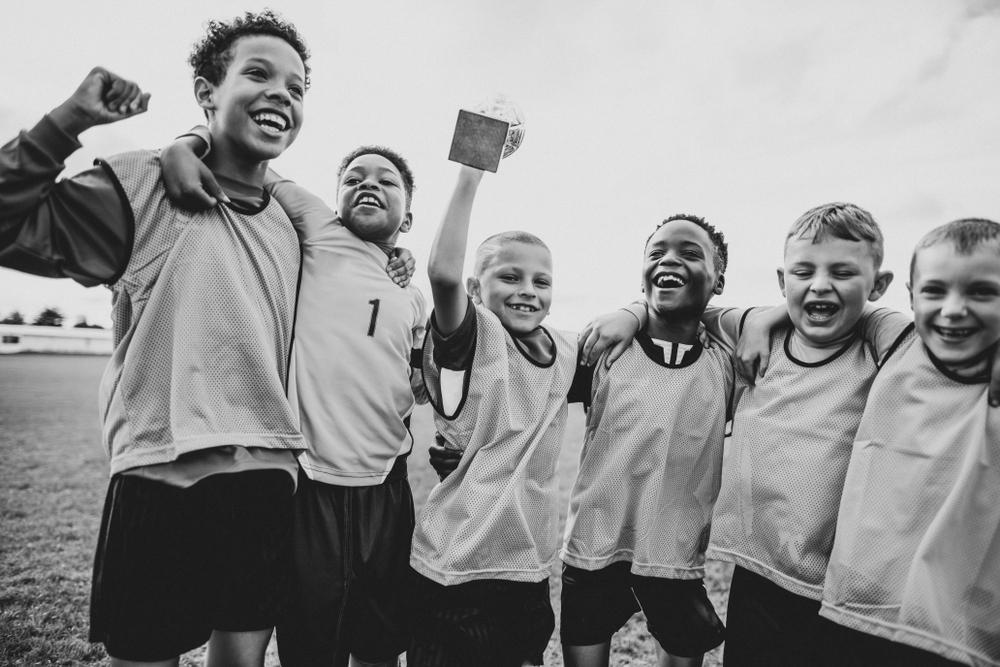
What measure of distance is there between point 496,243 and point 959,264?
163cm

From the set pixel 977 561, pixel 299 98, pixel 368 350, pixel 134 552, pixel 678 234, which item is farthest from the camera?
pixel 678 234

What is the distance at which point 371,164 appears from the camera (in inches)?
92.7

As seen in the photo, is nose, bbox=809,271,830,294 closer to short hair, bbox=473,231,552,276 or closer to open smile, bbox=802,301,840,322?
open smile, bbox=802,301,840,322

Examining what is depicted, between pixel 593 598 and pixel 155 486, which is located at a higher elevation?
pixel 155 486

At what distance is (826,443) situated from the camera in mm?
1948

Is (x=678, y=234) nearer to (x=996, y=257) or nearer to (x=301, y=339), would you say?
(x=996, y=257)

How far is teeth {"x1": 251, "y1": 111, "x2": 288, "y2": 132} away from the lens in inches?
71.8

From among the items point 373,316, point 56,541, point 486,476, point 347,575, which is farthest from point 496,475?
point 56,541

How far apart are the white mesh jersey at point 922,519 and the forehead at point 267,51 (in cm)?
227

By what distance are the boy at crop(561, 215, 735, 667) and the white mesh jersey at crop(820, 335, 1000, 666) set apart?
20.9 inches

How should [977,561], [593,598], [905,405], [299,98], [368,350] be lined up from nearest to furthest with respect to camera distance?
[977,561] < [905,405] < [299,98] < [368,350] < [593,598]

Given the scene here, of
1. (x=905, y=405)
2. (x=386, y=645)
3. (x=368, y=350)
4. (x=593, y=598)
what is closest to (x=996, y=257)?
(x=905, y=405)

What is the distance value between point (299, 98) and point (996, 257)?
2330mm

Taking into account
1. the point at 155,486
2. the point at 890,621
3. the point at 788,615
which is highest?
the point at 155,486
